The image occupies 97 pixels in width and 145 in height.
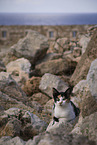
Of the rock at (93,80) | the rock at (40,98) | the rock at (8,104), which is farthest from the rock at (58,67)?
the rock at (93,80)

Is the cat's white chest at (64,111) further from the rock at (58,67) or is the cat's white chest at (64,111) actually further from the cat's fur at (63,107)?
the rock at (58,67)

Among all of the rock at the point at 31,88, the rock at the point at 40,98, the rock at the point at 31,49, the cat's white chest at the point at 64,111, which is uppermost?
the rock at the point at 31,49

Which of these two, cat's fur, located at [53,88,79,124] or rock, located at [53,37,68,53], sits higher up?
rock, located at [53,37,68,53]

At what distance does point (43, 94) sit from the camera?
5.96 meters

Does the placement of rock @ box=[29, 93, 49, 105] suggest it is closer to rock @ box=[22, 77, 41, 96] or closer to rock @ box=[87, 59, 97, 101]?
rock @ box=[22, 77, 41, 96]

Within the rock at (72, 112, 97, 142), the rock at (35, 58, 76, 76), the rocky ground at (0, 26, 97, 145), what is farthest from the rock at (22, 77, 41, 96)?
the rock at (72, 112, 97, 142)

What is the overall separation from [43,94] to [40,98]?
231mm

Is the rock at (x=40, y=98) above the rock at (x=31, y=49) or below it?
below

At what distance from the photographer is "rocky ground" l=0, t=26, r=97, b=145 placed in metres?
2.24

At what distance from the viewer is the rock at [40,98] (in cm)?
568

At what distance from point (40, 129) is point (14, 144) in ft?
3.16

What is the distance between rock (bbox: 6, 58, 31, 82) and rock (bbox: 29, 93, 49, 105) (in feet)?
5.31

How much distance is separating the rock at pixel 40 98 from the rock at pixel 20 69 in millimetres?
1617

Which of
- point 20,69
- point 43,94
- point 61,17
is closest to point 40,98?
point 43,94
